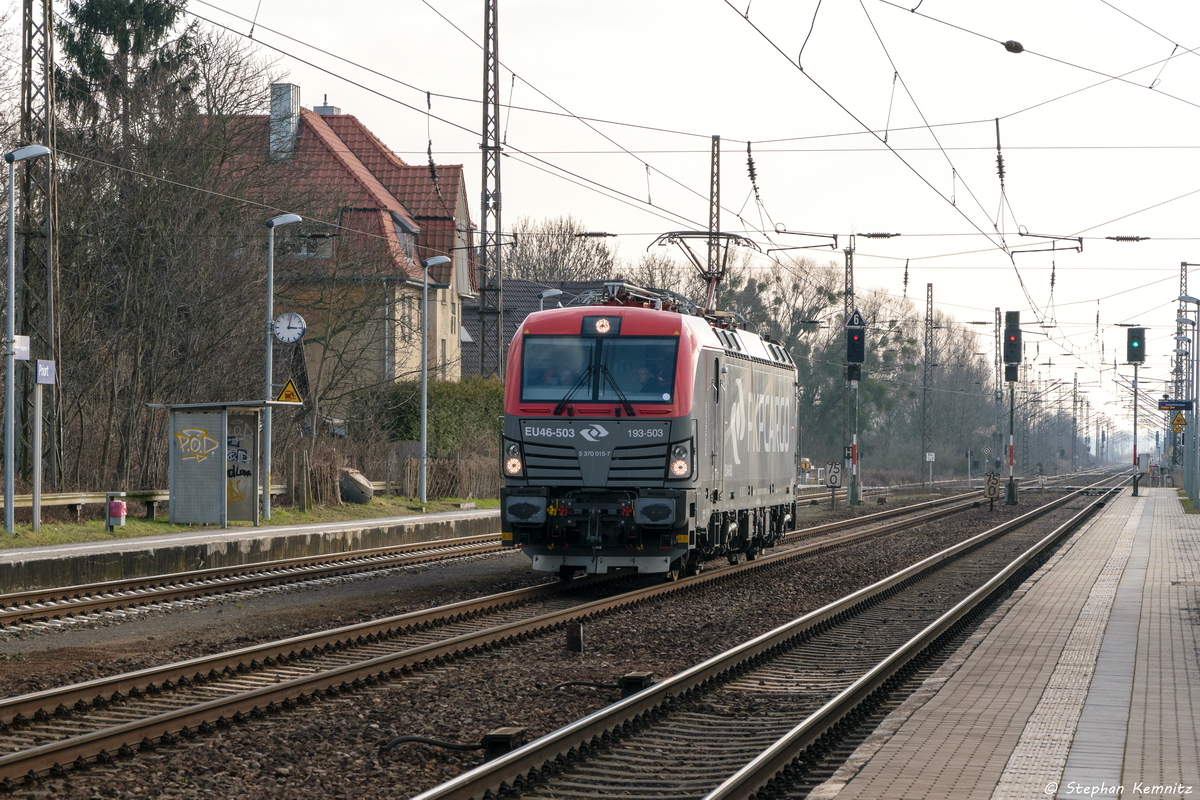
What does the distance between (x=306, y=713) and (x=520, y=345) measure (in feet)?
27.9

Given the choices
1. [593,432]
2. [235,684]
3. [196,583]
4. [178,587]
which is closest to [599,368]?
[593,432]

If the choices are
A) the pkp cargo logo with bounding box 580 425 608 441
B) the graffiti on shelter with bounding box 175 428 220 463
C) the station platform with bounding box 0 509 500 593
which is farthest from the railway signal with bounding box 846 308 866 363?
the pkp cargo logo with bounding box 580 425 608 441

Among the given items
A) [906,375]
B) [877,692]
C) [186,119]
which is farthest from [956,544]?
[906,375]

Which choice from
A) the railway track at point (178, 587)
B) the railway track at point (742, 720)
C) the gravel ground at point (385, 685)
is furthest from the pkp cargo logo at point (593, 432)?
the railway track at point (178, 587)

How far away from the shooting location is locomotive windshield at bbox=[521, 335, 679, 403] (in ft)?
54.9

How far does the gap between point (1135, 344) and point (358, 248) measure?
24070mm

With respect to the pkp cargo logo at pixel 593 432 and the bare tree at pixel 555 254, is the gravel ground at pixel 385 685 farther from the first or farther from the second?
the bare tree at pixel 555 254

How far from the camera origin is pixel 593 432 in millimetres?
16641

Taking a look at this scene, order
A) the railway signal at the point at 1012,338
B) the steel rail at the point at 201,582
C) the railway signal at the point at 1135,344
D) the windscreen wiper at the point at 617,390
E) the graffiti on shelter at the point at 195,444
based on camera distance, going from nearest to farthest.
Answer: the steel rail at the point at 201,582
the windscreen wiper at the point at 617,390
the graffiti on shelter at the point at 195,444
the railway signal at the point at 1012,338
the railway signal at the point at 1135,344

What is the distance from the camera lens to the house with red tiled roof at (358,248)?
3850 centimetres

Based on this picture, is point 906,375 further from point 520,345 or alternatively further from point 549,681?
point 549,681

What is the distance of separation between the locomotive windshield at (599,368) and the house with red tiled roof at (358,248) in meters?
16.2

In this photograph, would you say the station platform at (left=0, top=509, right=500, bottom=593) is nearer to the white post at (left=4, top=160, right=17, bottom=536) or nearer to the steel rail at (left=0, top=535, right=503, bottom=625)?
the steel rail at (left=0, top=535, right=503, bottom=625)

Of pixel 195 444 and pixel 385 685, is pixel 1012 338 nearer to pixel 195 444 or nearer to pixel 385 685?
pixel 195 444
